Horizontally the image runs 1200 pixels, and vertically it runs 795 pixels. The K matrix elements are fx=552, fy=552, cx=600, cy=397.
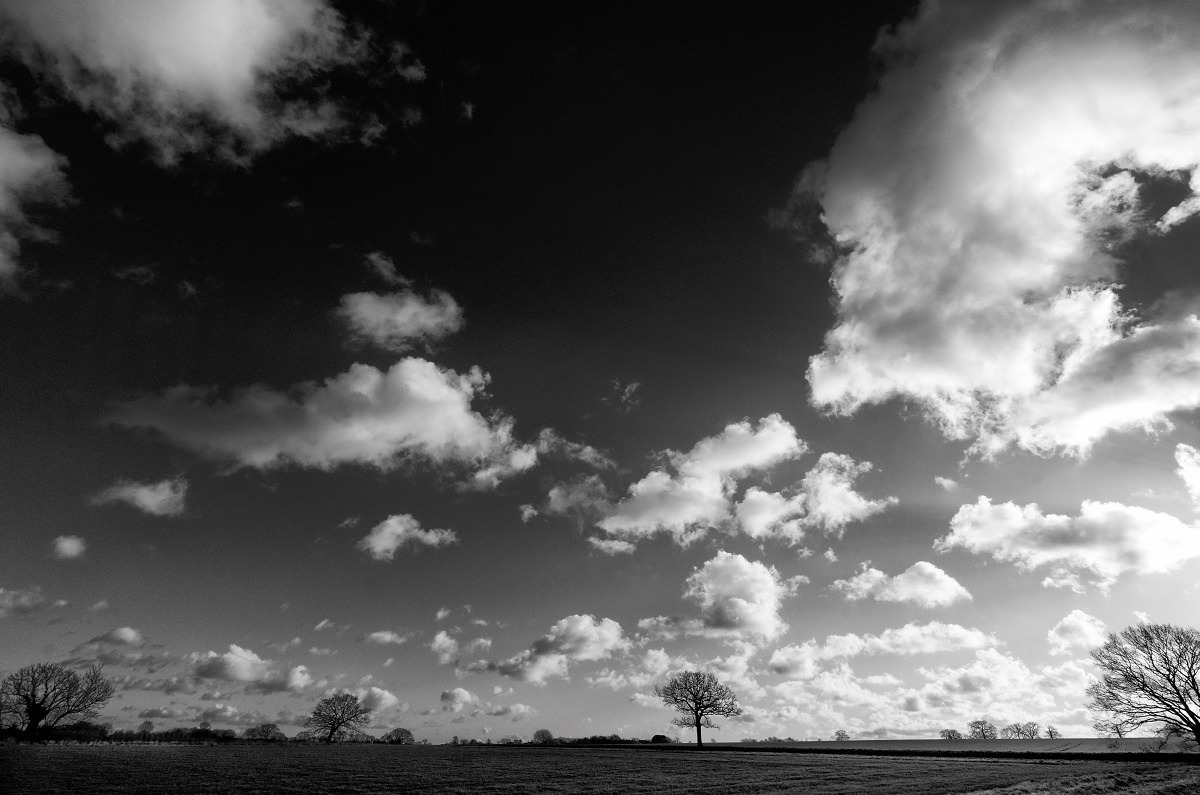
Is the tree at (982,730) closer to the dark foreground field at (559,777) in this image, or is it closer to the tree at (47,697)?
the dark foreground field at (559,777)

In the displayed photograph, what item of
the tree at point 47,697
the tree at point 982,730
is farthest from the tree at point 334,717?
the tree at point 982,730

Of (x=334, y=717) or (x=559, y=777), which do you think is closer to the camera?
(x=559, y=777)

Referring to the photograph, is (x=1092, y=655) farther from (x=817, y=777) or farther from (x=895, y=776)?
(x=817, y=777)

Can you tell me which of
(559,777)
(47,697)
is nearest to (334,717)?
(47,697)

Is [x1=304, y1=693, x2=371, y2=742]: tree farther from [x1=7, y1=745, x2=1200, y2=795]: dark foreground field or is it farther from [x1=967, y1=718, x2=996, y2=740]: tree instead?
[x1=967, y1=718, x2=996, y2=740]: tree

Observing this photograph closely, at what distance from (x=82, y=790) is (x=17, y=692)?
11496 cm

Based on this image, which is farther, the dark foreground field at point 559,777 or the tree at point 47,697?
the tree at point 47,697

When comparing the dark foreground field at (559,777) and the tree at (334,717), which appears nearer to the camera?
the dark foreground field at (559,777)

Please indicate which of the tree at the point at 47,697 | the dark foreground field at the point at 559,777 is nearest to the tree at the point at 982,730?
the dark foreground field at the point at 559,777

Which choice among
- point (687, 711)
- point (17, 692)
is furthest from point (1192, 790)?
point (17, 692)

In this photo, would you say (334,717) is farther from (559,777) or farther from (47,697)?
(559,777)

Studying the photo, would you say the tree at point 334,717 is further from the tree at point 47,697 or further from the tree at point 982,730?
the tree at point 982,730

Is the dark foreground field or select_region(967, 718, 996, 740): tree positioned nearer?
the dark foreground field

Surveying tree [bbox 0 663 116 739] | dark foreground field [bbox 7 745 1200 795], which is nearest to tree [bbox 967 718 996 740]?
dark foreground field [bbox 7 745 1200 795]
